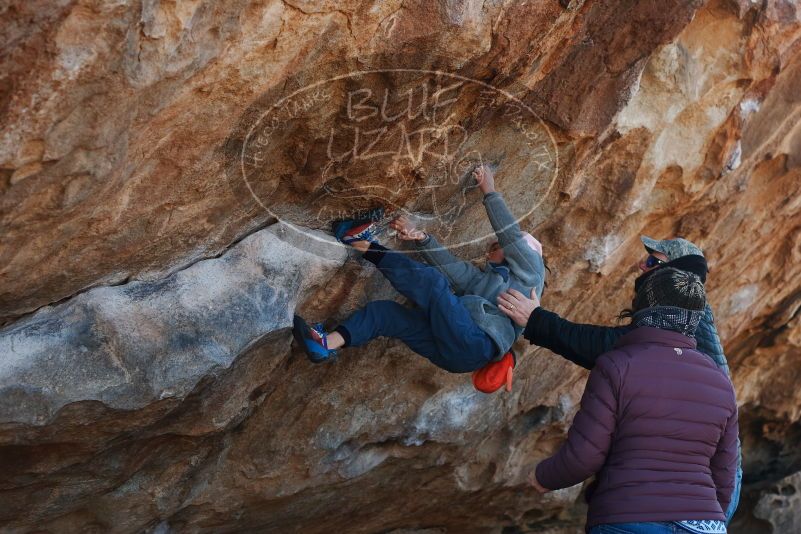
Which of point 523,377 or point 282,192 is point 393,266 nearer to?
point 282,192

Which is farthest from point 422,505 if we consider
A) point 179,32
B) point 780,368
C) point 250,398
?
point 179,32

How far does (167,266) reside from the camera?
3248 mm

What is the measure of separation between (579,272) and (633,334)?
1766 millimetres

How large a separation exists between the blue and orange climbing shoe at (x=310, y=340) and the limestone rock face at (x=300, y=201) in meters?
0.13

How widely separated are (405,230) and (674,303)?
1.22 m

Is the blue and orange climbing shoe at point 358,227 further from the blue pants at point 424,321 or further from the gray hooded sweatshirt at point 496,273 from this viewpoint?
the gray hooded sweatshirt at point 496,273

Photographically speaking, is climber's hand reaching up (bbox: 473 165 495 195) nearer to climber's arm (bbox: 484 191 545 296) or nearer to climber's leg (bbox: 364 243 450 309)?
climber's arm (bbox: 484 191 545 296)

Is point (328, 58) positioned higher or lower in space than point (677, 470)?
higher

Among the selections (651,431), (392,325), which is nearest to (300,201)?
(392,325)

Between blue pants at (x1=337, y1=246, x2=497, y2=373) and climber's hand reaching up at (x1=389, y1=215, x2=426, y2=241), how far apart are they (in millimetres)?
85

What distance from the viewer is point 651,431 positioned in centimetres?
271

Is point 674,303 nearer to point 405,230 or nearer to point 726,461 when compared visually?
point 726,461

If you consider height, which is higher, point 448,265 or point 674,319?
point 674,319

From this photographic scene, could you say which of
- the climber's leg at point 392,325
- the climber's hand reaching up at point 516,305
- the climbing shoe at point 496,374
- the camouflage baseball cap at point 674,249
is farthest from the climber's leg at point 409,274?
the camouflage baseball cap at point 674,249
